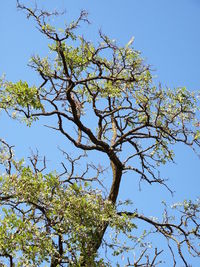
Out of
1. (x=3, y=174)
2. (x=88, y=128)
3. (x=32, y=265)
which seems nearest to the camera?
(x=32, y=265)

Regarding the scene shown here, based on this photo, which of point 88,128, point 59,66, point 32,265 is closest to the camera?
point 32,265

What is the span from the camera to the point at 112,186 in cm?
992

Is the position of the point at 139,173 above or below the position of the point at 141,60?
below

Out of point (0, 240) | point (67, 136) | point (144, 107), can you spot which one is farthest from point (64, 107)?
point (0, 240)

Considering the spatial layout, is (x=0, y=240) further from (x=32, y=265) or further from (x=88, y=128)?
(x=88, y=128)

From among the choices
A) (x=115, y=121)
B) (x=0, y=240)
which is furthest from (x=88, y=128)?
(x=0, y=240)

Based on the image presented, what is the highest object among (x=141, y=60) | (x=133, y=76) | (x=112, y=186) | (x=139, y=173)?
(x=141, y=60)

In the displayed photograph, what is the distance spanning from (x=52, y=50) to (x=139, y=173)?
11.5 feet

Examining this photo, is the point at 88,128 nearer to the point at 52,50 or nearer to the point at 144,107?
the point at 144,107

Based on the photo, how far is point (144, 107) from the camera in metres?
9.48

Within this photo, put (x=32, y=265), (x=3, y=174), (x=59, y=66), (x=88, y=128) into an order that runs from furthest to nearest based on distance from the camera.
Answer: (x=59, y=66) → (x=88, y=128) → (x=3, y=174) → (x=32, y=265)

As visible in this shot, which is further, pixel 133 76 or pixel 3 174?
pixel 133 76

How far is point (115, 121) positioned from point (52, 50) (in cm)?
231

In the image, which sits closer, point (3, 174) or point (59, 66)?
point (3, 174)
